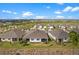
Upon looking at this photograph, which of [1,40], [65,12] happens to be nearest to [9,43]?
[1,40]

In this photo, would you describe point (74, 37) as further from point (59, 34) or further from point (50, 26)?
point (50, 26)

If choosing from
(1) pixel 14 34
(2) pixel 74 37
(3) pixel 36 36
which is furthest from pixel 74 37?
(1) pixel 14 34

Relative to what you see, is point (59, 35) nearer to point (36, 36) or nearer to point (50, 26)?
point (50, 26)

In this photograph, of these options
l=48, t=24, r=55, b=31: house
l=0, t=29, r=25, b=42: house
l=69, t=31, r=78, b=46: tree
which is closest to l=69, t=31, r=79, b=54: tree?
l=69, t=31, r=78, b=46: tree

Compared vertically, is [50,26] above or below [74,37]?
above

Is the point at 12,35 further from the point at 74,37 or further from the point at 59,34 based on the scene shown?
the point at 74,37

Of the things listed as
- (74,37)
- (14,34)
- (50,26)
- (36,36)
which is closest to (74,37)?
(74,37)

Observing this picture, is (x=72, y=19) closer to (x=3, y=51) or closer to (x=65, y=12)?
(x=65, y=12)
